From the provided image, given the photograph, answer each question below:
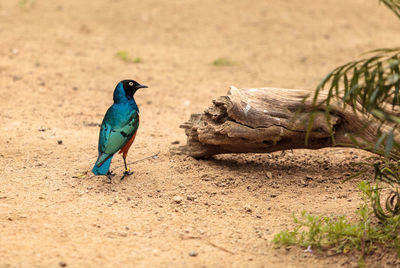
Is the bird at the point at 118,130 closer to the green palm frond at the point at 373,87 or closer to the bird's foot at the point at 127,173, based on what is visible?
the bird's foot at the point at 127,173

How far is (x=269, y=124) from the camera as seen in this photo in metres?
4.89

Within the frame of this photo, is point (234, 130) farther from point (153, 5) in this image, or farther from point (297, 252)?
point (153, 5)

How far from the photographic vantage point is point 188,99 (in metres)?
7.95

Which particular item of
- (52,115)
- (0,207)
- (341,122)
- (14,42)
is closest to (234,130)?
(341,122)

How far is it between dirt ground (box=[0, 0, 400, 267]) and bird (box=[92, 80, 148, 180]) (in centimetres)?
25

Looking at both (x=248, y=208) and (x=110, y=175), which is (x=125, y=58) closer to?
(x=110, y=175)

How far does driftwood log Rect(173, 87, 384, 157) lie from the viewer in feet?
15.8

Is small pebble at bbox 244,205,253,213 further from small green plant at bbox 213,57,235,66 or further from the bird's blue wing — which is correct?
small green plant at bbox 213,57,235,66

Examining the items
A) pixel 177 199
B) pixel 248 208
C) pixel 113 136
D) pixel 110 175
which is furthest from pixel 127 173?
pixel 248 208

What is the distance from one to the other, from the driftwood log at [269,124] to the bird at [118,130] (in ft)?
2.18

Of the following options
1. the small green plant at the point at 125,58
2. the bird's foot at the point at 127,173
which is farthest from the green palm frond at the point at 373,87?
the small green plant at the point at 125,58

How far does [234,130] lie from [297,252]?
148 cm

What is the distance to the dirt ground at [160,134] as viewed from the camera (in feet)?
12.6

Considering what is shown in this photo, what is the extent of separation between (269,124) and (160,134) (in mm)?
1890
